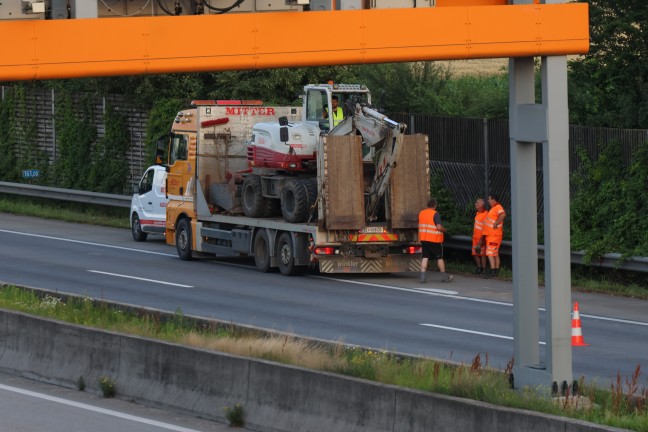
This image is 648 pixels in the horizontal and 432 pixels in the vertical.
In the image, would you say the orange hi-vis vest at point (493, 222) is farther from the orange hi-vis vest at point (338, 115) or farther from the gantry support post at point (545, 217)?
the gantry support post at point (545, 217)

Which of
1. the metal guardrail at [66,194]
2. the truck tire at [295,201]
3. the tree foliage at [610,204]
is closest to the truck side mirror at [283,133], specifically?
the truck tire at [295,201]

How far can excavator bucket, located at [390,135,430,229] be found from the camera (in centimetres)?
2827

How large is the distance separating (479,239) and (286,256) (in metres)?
4.00

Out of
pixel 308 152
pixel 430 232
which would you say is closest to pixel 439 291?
pixel 430 232

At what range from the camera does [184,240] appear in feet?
108

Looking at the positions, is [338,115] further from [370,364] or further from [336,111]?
[370,364]

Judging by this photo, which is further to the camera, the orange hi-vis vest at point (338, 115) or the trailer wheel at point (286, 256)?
the orange hi-vis vest at point (338, 115)

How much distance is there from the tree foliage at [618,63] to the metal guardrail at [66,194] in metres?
14.3

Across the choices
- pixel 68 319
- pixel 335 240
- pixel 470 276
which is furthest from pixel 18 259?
pixel 68 319

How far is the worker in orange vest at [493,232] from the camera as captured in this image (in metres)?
Answer: 29.1

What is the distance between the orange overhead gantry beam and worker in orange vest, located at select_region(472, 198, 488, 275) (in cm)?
1606

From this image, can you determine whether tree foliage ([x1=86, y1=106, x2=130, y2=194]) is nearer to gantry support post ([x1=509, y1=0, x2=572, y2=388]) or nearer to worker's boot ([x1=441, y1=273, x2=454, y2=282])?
worker's boot ([x1=441, y1=273, x2=454, y2=282])

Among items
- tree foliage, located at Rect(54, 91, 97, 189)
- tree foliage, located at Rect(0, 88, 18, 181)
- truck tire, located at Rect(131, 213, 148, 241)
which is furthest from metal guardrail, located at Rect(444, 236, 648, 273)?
tree foliage, located at Rect(0, 88, 18, 181)

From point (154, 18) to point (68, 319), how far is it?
240 inches
